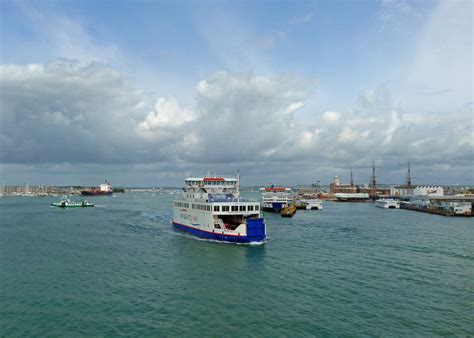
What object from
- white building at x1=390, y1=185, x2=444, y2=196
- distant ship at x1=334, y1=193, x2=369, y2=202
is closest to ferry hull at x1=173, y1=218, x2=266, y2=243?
white building at x1=390, y1=185, x2=444, y2=196

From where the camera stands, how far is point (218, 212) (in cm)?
4791

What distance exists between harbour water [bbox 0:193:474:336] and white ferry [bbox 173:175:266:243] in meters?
1.89

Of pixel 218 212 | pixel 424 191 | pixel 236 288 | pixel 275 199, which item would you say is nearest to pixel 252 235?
pixel 218 212

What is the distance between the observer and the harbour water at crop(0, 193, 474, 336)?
21.5 m

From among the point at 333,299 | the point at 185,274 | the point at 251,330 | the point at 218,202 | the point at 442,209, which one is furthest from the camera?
the point at 442,209

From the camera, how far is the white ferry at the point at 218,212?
45.5 metres

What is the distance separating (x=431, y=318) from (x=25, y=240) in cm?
5316

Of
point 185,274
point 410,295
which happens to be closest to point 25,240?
point 185,274

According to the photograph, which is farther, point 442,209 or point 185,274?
point 442,209

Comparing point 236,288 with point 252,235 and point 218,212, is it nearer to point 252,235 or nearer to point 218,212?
point 252,235

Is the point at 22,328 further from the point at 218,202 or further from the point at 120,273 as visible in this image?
the point at 218,202

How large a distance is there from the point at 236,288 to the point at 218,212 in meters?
19.7

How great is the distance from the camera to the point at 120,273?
32812 mm

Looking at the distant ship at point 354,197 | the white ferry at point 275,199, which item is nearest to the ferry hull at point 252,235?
the white ferry at point 275,199
